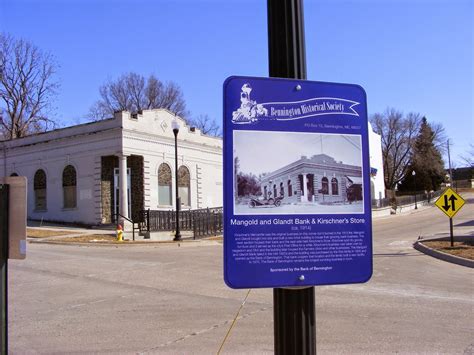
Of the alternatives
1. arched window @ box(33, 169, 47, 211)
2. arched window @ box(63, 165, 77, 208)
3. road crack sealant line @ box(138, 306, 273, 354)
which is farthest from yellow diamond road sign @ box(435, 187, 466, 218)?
arched window @ box(33, 169, 47, 211)

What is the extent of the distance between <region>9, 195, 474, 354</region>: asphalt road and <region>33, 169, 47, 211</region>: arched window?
69.8 feet

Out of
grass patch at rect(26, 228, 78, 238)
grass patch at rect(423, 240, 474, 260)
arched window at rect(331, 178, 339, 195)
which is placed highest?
arched window at rect(331, 178, 339, 195)

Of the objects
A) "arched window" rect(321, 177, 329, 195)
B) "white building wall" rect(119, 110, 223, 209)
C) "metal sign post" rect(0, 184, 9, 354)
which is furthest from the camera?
"white building wall" rect(119, 110, 223, 209)

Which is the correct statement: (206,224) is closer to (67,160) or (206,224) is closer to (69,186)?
(69,186)

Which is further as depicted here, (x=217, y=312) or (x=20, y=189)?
(x=217, y=312)

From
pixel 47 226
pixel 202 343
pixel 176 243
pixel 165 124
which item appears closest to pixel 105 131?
pixel 165 124

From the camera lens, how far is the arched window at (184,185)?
110 feet

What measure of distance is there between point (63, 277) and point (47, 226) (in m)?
20.0

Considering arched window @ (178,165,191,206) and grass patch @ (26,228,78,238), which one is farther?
arched window @ (178,165,191,206)

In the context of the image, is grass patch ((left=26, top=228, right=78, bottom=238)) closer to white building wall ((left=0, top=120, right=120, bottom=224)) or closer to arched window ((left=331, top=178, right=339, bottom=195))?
white building wall ((left=0, top=120, right=120, bottom=224))

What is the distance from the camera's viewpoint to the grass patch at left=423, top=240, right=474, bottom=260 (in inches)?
596

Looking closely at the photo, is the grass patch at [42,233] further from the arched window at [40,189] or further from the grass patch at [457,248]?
the grass patch at [457,248]

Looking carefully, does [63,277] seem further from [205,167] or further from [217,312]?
[205,167]

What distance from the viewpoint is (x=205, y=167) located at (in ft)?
117
